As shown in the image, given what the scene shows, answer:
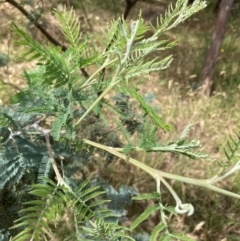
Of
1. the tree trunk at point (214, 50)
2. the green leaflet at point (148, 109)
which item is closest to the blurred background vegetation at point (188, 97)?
the tree trunk at point (214, 50)

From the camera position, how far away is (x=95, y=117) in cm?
156

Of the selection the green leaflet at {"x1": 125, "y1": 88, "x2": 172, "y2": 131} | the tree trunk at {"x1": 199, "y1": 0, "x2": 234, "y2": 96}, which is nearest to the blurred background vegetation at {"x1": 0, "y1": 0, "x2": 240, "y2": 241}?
the tree trunk at {"x1": 199, "y1": 0, "x2": 234, "y2": 96}

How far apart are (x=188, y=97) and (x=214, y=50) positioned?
1.14ft

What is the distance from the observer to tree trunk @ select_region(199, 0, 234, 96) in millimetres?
2768

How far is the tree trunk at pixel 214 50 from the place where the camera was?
277 cm

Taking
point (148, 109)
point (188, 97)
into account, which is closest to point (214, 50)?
point (188, 97)

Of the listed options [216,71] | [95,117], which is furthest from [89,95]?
[216,71]

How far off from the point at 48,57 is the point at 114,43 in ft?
0.53

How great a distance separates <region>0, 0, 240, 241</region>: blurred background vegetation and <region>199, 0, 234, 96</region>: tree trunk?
6 cm

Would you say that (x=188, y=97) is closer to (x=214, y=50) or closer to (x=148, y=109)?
(x=214, y=50)

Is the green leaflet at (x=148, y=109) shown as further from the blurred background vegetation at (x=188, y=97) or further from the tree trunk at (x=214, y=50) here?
A: the tree trunk at (x=214, y=50)

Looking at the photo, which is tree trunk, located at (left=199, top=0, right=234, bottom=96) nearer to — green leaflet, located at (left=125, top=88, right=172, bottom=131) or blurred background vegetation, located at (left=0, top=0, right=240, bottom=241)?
blurred background vegetation, located at (left=0, top=0, right=240, bottom=241)

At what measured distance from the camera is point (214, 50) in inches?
112

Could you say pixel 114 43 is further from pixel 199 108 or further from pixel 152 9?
pixel 152 9
